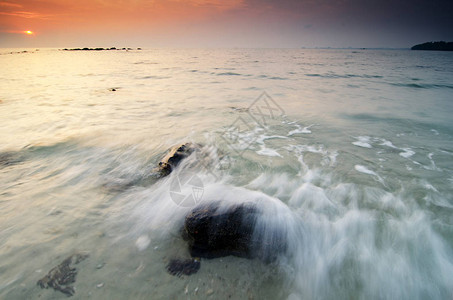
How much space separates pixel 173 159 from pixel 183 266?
2.81m

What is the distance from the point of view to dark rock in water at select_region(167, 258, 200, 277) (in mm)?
2626

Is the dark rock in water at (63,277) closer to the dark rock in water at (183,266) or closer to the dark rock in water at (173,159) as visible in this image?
the dark rock in water at (183,266)

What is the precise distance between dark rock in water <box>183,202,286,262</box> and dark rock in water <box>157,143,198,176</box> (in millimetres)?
2037

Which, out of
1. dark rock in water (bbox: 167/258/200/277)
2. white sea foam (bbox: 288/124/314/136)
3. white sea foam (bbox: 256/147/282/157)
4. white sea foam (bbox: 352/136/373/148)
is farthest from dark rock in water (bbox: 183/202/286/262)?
white sea foam (bbox: 288/124/314/136)

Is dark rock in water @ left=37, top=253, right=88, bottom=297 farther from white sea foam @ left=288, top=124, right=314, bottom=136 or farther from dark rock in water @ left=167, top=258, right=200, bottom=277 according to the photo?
white sea foam @ left=288, top=124, right=314, bottom=136

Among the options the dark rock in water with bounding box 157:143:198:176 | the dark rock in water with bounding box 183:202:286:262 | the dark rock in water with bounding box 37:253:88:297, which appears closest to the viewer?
the dark rock in water with bounding box 37:253:88:297

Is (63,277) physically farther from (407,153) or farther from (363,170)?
(407,153)

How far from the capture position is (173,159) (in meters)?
5.11

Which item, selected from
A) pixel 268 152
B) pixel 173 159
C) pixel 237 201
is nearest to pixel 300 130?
pixel 268 152

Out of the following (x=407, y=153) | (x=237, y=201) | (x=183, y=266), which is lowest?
(x=183, y=266)

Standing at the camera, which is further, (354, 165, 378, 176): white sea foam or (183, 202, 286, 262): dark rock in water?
(354, 165, 378, 176): white sea foam

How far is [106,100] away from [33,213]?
10497 mm

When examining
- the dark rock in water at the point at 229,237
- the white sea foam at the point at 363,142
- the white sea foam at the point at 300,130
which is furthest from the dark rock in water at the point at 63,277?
the white sea foam at the point at 363,142

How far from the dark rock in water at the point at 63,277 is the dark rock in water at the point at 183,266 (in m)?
1.07
